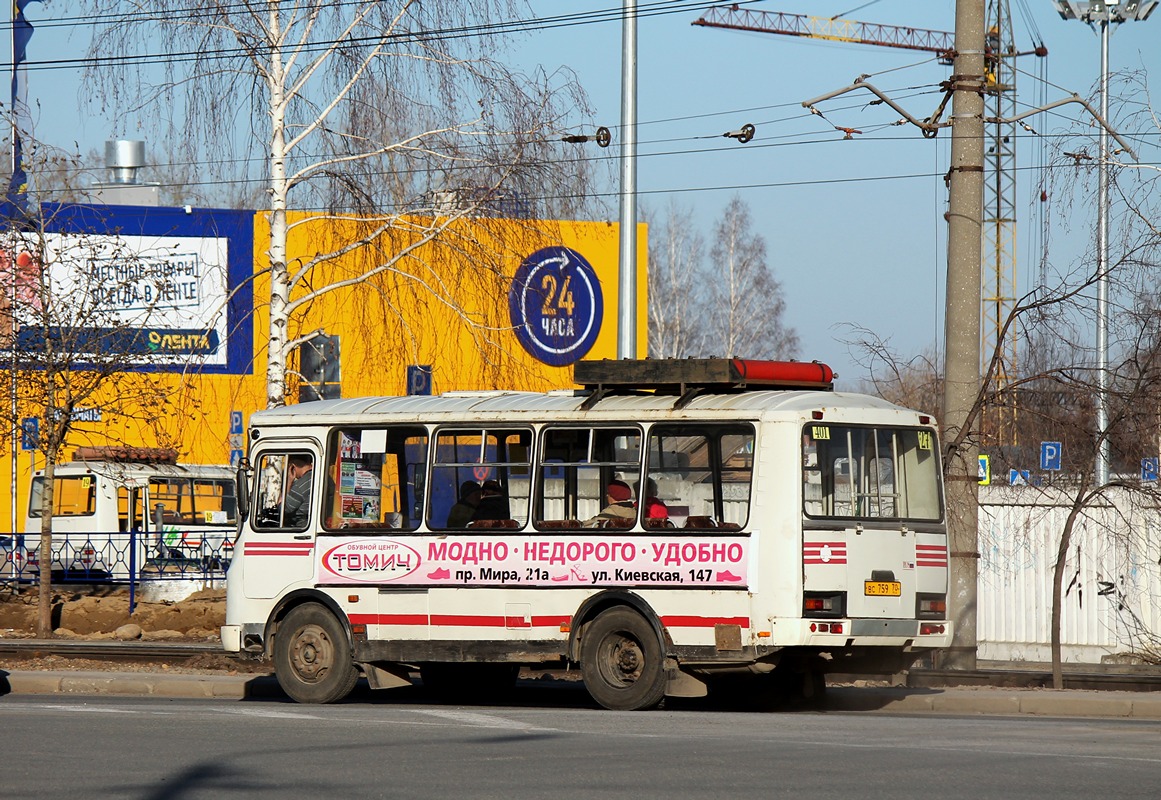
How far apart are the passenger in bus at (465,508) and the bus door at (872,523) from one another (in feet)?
10.1

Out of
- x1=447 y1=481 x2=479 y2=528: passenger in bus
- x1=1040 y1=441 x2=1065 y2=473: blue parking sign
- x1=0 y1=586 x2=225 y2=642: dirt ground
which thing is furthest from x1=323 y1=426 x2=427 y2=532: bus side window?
x1=0 y1=586 x2=225 y2=642: dirt ground

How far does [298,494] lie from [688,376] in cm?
398

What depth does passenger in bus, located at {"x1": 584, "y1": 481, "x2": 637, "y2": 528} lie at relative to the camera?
14.2 metres

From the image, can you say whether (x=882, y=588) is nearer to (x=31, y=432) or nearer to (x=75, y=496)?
(x=31, y=432)

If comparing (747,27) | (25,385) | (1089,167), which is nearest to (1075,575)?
(1089,167)

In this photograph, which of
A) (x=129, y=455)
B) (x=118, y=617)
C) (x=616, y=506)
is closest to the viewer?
(x=616, y=506)

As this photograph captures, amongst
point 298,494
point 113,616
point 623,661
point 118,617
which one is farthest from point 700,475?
point 113,616

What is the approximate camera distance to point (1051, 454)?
18.7m

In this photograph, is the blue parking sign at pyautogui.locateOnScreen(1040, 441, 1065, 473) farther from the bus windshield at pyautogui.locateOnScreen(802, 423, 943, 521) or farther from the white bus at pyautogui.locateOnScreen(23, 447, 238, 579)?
the white bus at pyautogui.locateOnScreen(23, 447, 238, 579)

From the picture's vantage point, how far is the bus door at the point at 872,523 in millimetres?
13531

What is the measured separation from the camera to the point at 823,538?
1352 centimetres

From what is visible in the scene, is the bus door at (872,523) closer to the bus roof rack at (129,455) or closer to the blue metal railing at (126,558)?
the bus roof rack at (129,455)

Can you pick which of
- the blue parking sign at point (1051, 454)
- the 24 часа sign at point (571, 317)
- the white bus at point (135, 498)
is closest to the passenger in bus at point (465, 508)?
the blue parking sign at point (1051, 454)

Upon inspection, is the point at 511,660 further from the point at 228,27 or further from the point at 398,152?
the point at 228,27
